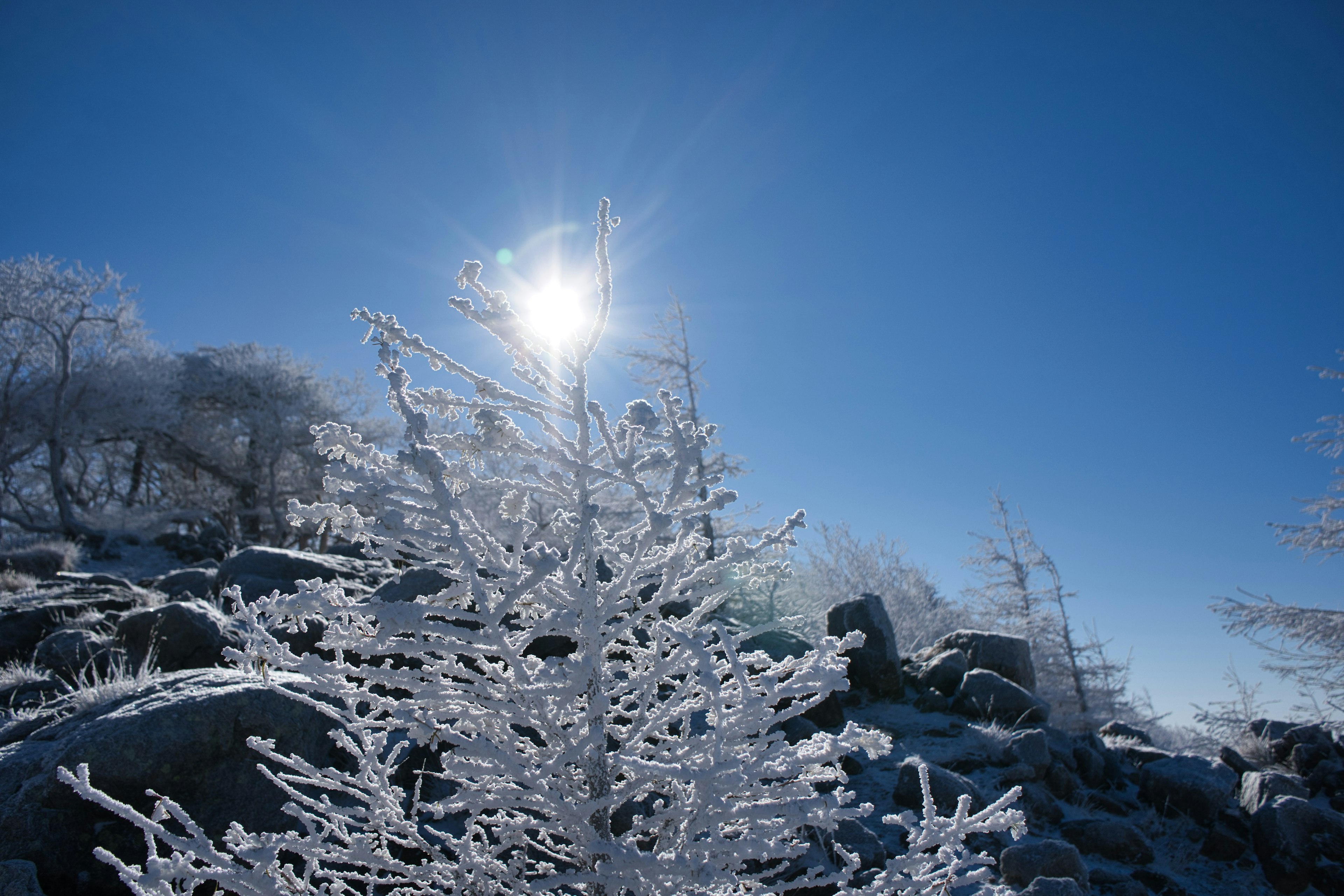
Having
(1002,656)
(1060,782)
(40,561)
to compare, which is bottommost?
(1060,782)

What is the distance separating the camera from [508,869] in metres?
2.12

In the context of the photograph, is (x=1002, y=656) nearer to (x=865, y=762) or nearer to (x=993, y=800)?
(x=993, y=800)

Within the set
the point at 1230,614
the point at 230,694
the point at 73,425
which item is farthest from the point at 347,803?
the point at 73,425

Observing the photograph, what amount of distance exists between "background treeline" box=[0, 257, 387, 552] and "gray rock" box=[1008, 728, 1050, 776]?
1742cm

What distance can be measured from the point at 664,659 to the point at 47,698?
6.33 metres

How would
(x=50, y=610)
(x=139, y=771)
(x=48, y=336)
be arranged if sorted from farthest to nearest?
(x=48, y=336), (x=50, y=610), (x=139, y=771)

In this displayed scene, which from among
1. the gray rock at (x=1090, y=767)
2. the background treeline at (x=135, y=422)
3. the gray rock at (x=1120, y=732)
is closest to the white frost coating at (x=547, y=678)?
the gray rock at (x=1090, y=767)

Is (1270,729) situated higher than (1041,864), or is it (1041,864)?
(1270,729)

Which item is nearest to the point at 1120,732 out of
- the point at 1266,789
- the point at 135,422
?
the point at 1266,789

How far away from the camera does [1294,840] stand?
5.21 m

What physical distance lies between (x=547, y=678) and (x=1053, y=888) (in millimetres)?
3728

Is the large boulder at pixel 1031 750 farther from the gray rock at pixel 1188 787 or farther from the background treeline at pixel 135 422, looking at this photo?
the background treeline at pixel 135 422

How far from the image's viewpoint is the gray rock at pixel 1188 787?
232 inches

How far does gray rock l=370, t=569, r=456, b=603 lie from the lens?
19.3 feet
